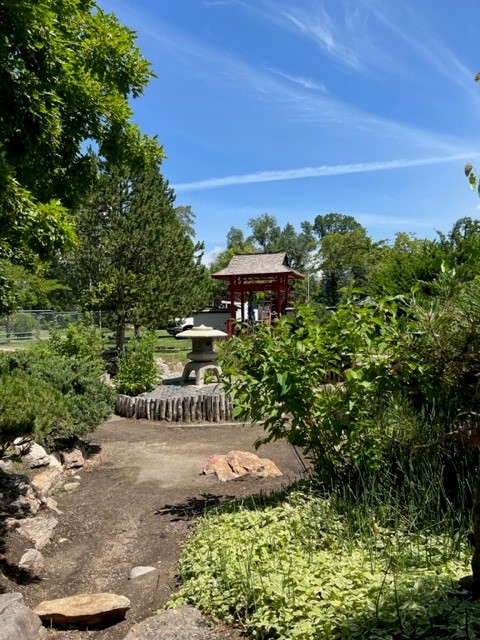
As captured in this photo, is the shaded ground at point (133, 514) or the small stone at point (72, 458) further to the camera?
the small stone at point (72, 458)

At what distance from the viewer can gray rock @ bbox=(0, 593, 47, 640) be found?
9.20ft

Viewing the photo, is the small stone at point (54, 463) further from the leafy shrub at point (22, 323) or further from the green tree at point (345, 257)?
the green tree at point (345, 257)

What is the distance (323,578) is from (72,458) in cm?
502

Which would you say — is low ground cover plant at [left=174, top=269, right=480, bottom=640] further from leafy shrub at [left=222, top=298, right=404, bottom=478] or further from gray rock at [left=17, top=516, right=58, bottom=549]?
gray rock at [left=17, top=516, right=58, bottom=549]

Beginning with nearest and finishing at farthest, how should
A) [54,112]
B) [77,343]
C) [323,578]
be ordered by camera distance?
1. [323,578]
2. [54,112]
3. [77,343]

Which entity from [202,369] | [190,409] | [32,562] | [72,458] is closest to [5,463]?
[72,458]

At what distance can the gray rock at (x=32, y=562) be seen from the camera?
13.4 feet

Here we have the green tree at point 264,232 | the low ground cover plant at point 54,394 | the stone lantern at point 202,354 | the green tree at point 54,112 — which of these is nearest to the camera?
the green tree at point 54,112

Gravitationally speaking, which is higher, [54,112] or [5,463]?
[54,112]

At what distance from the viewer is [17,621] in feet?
9.52

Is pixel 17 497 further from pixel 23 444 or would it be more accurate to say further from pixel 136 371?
pixel 136 371

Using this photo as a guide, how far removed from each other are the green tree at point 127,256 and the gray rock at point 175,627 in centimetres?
1526

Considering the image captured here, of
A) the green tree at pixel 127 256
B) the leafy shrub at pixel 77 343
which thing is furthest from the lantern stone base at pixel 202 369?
the green tree at pixel 127 256

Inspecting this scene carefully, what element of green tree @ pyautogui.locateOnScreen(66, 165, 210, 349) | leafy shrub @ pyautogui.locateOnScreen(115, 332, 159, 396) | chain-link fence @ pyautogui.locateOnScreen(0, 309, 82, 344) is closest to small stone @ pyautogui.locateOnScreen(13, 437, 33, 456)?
leafy shrub @ pyautogui.locateOnScreen(115, 332, 159, 396)
